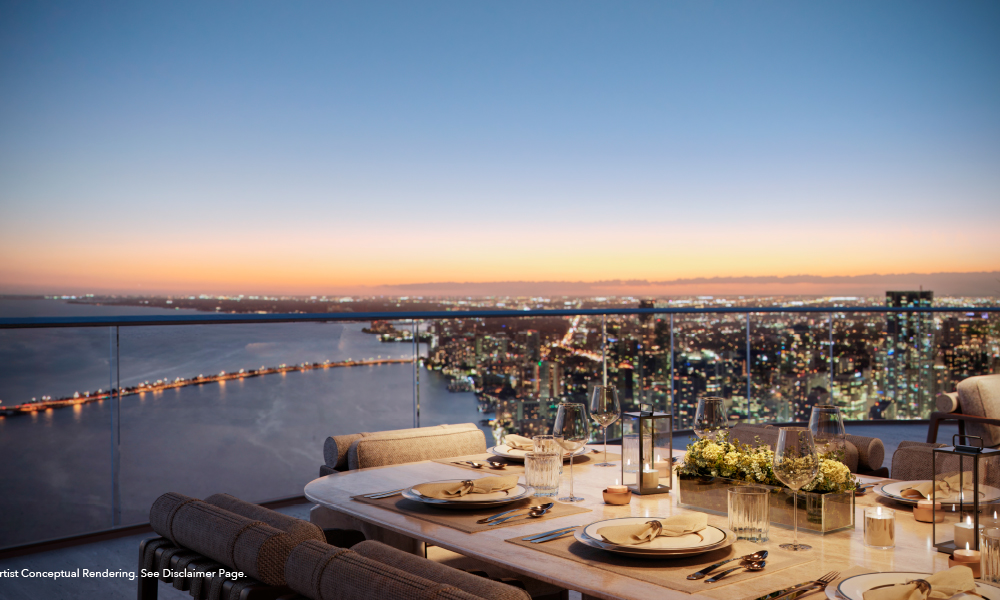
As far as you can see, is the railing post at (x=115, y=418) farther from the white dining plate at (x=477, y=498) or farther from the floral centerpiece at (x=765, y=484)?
the floral centerpiece at (x=765, y=484)

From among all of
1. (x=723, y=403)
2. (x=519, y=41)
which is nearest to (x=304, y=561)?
(x=723, y=403)

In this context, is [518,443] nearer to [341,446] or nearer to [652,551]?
→ [341,446]

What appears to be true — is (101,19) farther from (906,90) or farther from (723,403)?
(906,90)

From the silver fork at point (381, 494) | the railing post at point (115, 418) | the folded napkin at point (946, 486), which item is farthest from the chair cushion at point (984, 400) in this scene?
the railing post at point (115, 418)

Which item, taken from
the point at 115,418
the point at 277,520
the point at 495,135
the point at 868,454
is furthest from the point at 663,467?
the point at 495,135

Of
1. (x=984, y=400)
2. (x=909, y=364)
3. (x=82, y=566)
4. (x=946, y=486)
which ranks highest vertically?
(x=946, y=486)

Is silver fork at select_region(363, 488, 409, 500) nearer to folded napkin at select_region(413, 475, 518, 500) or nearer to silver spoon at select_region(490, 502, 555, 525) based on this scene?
folded napkin at select_region(413, 475, 518, 500)

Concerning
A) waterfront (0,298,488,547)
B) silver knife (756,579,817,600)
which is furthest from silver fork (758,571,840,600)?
waterfront (0,298,488,547)
